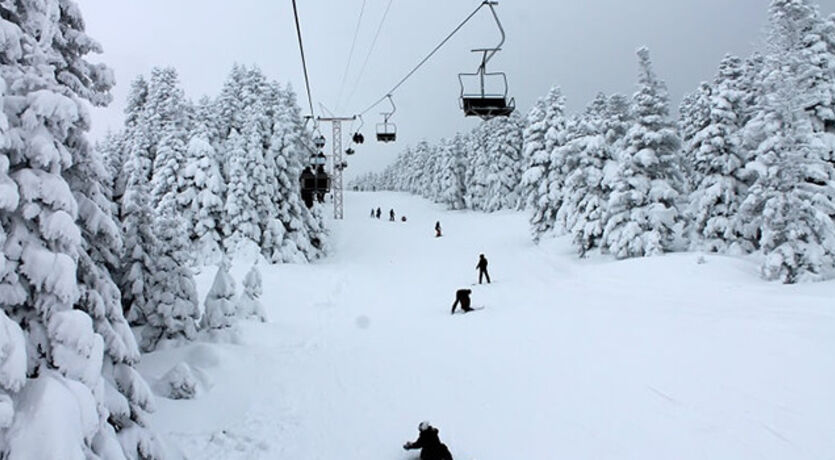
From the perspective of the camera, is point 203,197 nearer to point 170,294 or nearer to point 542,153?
point 170,294

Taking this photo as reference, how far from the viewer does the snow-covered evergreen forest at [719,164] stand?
2023 cm

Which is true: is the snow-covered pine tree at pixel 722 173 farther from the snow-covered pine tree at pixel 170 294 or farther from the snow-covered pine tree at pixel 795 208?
the snow-covered pine tree at pixel 170 294

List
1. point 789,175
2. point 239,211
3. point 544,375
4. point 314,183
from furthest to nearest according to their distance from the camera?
point 239,211, point 314,183, point 789,175, point 544,375

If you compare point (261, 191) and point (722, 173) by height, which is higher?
point (722, 173)

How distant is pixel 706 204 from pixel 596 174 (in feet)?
21.8

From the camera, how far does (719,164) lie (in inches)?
1105

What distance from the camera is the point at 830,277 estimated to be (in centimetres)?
1970

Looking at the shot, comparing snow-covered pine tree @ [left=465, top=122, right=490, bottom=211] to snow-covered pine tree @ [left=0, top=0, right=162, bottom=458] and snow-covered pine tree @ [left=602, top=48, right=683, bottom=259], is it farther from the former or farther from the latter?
snow-covered pine tree @ [left=0, top=0, right=162, bottom=458]

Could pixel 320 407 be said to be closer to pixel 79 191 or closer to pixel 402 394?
pixel 402 394

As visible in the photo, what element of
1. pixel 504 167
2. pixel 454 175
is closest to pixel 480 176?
pixel 504 167

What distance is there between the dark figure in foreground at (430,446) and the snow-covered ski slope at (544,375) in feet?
1.36

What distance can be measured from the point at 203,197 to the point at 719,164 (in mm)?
30282

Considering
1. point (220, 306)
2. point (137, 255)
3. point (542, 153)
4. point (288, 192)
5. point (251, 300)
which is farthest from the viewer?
point (542, 153)

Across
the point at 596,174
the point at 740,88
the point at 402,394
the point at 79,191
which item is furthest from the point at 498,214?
the point at 79,191
